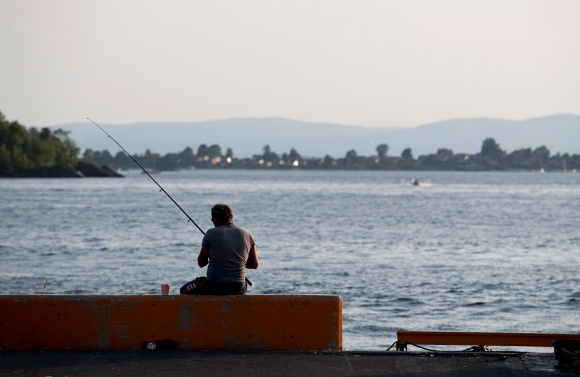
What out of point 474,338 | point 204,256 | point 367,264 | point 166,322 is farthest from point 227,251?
point 367,264

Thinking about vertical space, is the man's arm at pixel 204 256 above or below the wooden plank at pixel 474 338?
above

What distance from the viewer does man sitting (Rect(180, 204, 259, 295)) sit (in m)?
7.60

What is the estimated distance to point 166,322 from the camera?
25.3 feet

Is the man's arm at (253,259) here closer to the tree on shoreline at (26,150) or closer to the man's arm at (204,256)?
the man's arm at (204,256)

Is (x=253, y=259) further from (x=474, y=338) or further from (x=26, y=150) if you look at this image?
(x=26, y=150)

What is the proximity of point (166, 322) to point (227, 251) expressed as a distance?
0.90 metres

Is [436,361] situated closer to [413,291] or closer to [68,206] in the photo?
[413,291]

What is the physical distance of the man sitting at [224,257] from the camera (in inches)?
299

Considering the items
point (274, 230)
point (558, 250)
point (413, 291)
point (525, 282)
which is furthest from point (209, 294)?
point (274, 230)

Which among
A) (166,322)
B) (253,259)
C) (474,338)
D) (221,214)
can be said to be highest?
(221,214)

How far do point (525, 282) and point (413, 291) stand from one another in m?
4.09

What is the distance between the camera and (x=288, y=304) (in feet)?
25.2

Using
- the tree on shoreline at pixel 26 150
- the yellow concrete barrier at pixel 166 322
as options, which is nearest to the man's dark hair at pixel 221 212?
the yellow concrete barrier at pixel 166 322

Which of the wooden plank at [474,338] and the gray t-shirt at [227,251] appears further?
the wooden plank at [474,338]
